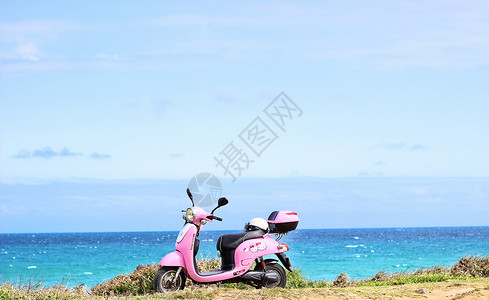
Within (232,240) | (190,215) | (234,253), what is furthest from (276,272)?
(190,215)

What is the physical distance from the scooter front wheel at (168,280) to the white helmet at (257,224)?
1501 millimetres

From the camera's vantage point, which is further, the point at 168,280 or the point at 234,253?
the point at 234,253

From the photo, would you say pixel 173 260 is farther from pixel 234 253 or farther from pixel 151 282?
pixel 151 282

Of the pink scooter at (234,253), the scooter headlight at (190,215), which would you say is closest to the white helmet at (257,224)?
the pink scooter at (234,253)

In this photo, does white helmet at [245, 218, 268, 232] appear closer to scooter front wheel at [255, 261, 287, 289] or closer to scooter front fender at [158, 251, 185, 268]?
scooter front wheel at [255, 261, 287, 289]

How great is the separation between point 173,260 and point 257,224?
67.1 inches

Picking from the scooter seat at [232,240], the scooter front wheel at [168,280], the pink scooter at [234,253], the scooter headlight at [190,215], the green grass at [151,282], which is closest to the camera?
the green grass at [151,282]

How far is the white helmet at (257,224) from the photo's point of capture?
37.9 ft

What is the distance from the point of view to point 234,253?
11242 mm

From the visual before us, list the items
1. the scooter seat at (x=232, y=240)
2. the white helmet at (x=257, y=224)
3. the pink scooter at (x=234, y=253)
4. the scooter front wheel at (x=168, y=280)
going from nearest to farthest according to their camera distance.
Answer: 1. the scooter front wheel at (x=168, y=280)
2. the pink scooter at (x=234, y=253)
3. the scooter seat at (x=232, y=240)
4. the white helmet at (x=257, y=224)

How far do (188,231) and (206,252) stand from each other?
3523 mm

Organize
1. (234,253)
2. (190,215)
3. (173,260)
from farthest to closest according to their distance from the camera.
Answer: (234,253)
(190,215)
(173,260)

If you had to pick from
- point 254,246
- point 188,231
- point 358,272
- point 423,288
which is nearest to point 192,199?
point 188,231

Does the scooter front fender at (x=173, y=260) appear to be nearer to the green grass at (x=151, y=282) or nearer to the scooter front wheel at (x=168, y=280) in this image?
the scooter front wheel at (x=168, y=280)
